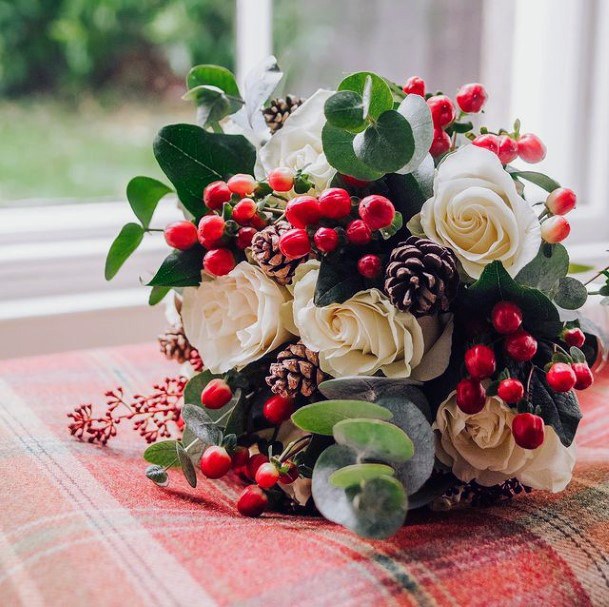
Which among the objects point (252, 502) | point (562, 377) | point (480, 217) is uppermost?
point (480, 217)

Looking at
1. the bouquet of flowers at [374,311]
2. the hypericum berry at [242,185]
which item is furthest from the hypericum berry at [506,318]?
the hypericum berry at [242,185]

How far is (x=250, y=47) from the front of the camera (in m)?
1.33

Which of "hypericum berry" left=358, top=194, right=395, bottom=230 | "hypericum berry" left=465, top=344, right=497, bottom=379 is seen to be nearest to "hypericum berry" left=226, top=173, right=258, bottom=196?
"hypericum berry" left=358, top=194, right=395, bottom=230

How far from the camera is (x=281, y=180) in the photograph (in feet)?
2.00

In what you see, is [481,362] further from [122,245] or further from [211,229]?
[122,245]

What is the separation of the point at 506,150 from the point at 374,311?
0.17m

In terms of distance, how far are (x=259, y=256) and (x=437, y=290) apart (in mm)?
132

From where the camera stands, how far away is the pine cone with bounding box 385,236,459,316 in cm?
55

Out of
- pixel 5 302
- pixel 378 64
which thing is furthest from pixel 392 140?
pixel 378 64

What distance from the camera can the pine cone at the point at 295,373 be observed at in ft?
1.98

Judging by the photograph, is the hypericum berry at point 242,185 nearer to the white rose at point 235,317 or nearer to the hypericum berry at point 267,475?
the white rose at point 235,317

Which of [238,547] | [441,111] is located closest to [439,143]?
[441,111]

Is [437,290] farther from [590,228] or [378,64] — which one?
[378,64]

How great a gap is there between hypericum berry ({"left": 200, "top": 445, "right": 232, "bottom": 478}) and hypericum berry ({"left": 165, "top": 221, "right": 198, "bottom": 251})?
0.16 meters
